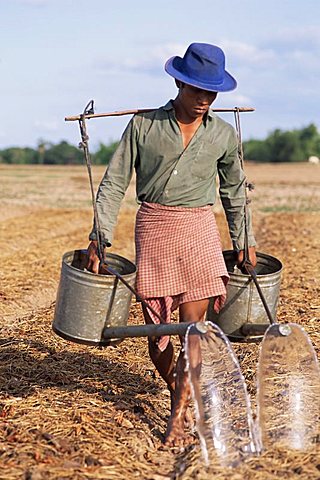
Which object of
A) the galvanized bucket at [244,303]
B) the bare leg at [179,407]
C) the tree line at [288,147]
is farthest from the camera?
the tree line at [288,147]

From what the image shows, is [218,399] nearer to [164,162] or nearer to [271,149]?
[164,162]

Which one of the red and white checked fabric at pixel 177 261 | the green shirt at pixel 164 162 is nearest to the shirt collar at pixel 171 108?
the green shirt at pixel 164 162

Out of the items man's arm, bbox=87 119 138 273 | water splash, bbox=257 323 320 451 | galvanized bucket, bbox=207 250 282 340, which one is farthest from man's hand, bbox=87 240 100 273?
water splash, bbox=257 323 320 451

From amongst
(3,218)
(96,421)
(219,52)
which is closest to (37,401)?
(96,421)

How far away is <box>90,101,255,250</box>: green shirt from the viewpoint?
3.88 meters

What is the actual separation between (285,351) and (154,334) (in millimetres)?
807

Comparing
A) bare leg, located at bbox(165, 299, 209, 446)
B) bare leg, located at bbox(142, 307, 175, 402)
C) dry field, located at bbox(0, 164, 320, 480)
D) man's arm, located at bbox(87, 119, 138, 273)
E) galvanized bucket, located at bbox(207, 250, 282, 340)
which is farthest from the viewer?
galvanized bucket, located at bbox(207, 250, 282, 340)

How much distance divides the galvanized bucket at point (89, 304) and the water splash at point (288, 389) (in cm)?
70

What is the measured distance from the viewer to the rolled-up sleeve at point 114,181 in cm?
391

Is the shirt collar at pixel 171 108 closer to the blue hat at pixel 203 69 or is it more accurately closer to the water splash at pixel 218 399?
the blue hat at pixel 203 69

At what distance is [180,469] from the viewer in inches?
138

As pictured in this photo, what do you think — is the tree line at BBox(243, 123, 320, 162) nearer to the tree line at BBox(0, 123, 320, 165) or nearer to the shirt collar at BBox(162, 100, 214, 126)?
the tree line at BBox(0, 123, 320, 165)

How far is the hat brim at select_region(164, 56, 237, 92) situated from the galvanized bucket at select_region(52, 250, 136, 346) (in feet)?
3.05

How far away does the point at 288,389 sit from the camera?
443cm
